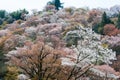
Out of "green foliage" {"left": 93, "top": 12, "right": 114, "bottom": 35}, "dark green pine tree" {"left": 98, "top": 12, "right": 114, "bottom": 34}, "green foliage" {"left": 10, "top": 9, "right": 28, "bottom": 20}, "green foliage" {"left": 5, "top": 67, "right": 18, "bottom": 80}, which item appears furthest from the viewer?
"green foliage" {"left": 10, "top": 9, "right": 28, "bottom": 20}

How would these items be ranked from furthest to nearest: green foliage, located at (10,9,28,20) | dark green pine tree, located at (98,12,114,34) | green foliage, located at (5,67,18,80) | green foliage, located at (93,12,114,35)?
green foliage, located at (10,9,28,20) → green foliage, located at (93,12,114,35) → dark green pine tree, located at (98,12,114,34) → green foliage, located at (5,67,18,80)

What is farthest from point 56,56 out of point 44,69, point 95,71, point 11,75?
point 11,75

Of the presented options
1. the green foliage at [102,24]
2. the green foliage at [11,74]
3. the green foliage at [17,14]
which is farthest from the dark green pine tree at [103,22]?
the green foliage at [11,74]

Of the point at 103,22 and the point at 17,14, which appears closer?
the point at 103,22

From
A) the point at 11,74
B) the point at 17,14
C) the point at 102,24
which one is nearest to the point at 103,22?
the point at 102,24

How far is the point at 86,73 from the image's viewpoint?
82.4 feet

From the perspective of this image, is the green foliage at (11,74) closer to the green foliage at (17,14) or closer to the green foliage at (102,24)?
the green foliage at (102,24)

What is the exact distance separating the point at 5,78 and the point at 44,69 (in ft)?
26.3

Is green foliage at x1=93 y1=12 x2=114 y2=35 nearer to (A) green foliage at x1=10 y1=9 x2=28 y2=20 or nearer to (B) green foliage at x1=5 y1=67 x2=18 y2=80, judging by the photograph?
(A) green foliage at x1=10 y1=9 x2=28 y2=20

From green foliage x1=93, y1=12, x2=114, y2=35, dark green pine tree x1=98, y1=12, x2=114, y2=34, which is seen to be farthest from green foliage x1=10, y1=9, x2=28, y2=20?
dark green pine tree x1=98, y1=12, x2=114, y2=34

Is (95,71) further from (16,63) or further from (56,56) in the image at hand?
(16,63)

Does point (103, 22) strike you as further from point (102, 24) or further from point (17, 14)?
point (17, 14)

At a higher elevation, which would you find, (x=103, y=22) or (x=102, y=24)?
(x=103, y=22)

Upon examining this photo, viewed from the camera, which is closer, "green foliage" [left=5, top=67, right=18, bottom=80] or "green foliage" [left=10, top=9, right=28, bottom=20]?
"green foliage" [left=5, top=67, right=18, bottom=80]
